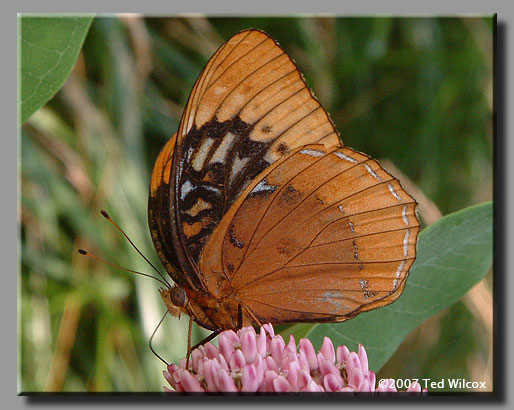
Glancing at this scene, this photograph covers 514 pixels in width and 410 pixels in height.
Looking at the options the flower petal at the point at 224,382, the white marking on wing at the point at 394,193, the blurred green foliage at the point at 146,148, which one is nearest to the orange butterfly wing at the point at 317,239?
the white marking on wing at the point at 394,193

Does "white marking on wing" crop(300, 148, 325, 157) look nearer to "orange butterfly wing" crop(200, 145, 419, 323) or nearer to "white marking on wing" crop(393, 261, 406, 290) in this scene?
"orange butterfly wing" crop(200, 145, 419, 323)

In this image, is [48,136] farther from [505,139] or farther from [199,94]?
[505,139]

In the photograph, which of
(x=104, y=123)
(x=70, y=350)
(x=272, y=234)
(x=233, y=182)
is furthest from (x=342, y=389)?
(x=104, y=123)

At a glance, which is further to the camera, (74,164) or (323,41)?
(74,164)

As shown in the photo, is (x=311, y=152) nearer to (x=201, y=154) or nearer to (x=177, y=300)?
(x=201, y=154)

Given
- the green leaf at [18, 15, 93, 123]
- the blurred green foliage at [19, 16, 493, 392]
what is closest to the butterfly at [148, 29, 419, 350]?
the green leaf at [18, 15, 93, 123]

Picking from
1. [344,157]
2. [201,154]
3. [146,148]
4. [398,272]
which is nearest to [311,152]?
[344,157]
